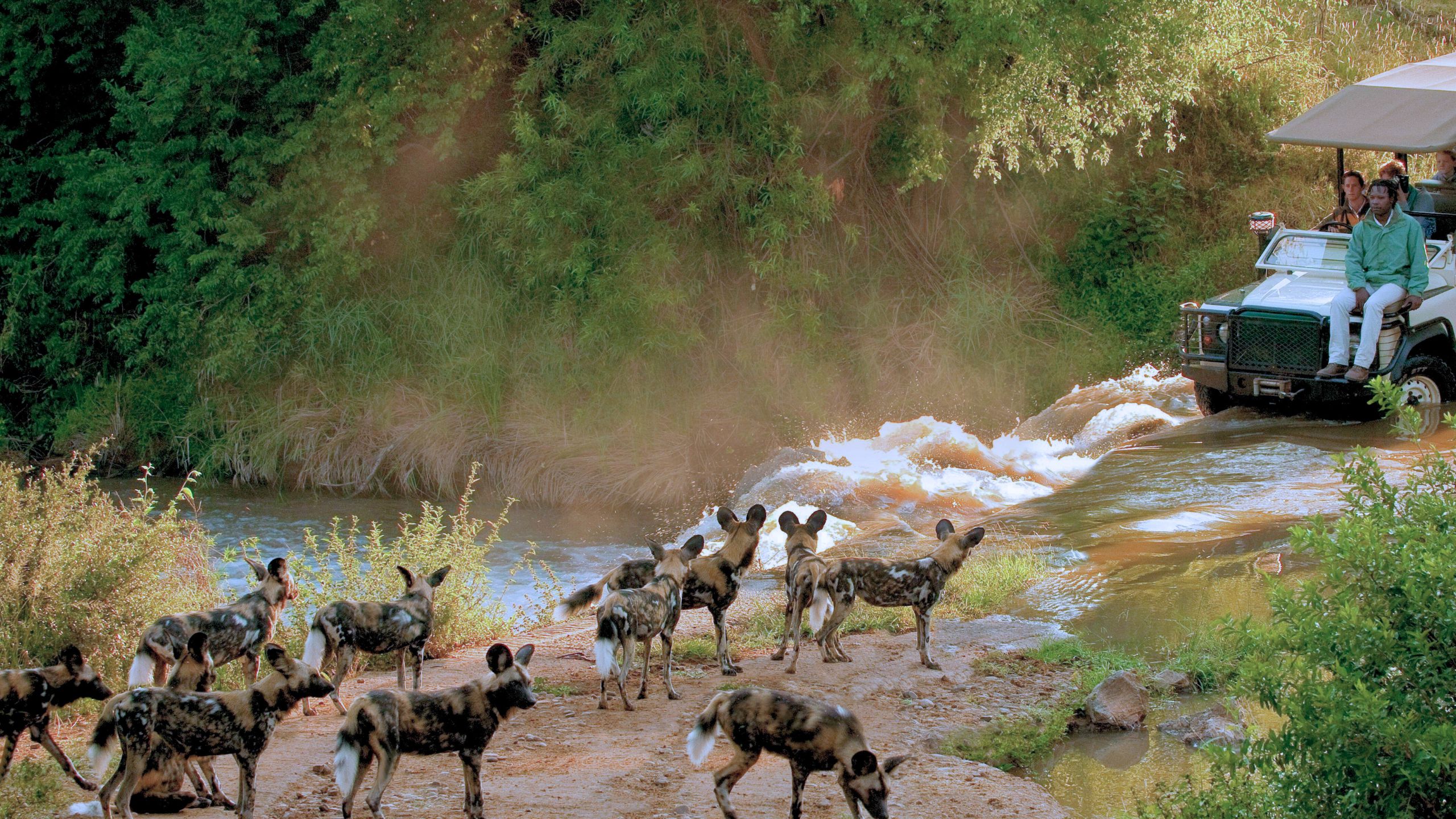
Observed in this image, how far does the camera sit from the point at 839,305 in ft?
63.0

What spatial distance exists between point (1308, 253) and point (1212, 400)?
5.79 ft

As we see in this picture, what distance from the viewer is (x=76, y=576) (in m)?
8.00

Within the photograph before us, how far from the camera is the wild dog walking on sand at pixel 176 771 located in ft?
18.5

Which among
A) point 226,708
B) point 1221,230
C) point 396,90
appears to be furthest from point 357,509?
point 1221,230

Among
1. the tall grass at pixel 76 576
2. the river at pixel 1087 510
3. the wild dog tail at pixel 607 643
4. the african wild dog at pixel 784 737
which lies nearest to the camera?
the african wild dog at pixel 784 737

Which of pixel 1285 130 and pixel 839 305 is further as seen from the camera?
pixel 839 305

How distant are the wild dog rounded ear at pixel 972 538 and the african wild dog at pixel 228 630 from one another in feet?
12.9

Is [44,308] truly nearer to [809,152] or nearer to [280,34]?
[280,34]

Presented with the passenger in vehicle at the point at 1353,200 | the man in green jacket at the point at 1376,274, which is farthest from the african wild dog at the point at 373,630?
the passenger in vehicle at the point at 1353,200

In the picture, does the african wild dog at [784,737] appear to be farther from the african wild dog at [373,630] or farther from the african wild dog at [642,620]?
the african wild dog at [373,630]

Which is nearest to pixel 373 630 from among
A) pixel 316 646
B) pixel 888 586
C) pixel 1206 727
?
pixel 316 646

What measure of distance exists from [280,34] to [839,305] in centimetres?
840

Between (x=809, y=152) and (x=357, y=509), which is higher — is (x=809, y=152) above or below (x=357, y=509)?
above

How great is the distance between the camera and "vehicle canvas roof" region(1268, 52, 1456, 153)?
1311 centimetres
